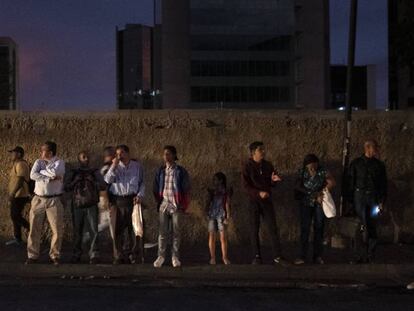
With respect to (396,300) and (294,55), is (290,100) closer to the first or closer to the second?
(294,55)

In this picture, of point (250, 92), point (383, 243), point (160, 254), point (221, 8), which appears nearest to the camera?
point (160, 254)

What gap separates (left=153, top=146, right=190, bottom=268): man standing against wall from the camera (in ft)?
31.5

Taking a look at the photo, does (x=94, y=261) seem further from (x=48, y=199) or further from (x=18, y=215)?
(x=18, y=215)

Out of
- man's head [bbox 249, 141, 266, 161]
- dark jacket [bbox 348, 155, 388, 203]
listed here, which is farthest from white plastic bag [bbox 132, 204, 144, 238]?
dark jacket [bbox 348, 155, 388, 203]

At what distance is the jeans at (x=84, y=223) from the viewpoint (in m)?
9.92

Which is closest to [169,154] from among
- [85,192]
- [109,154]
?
[109,154]

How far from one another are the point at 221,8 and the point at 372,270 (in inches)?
3681

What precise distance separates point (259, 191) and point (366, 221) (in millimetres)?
1700

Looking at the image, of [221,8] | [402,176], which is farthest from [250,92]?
[402,176]

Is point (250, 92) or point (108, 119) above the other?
point (250, 92)

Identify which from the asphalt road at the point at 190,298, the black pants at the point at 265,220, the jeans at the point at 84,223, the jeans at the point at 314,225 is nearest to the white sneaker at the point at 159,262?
the asphalt road at the point at 190,298

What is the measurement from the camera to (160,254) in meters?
9.63

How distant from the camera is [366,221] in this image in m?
9.74

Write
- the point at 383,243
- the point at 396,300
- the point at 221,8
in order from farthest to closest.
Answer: the point at 221,8 → the point at 383,243 → the point at 396,300
